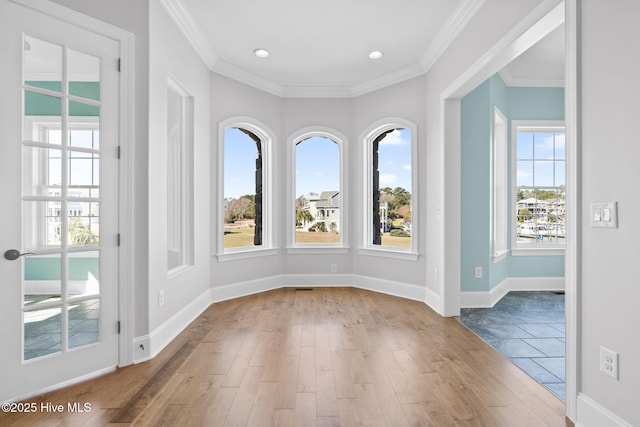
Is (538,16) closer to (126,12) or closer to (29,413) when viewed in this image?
(126,12)

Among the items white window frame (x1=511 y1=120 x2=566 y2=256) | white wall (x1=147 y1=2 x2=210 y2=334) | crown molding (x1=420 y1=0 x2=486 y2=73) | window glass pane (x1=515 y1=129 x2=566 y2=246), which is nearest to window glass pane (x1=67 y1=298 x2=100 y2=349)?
white wall (x1=147 y1=2 x2=210 y2=334)

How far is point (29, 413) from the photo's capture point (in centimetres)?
203

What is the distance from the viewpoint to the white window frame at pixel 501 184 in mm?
4824

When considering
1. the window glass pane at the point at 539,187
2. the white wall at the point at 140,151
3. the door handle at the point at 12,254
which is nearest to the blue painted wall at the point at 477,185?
the window glass pane at the point at 539,187

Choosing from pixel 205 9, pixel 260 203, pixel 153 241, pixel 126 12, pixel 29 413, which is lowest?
pixel 29 413

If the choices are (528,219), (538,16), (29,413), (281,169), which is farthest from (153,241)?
(528,219)

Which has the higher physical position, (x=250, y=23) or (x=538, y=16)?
(x=250, y=23)

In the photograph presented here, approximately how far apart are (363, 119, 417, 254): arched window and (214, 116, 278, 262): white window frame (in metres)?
1.36

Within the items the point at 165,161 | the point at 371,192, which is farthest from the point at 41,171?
the point at 371,192

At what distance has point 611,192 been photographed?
1727 mm

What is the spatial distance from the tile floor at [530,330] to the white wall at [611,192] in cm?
63

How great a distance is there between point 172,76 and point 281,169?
2186 mm

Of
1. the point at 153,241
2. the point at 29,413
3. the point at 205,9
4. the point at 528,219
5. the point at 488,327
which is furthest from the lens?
the point at 528,219

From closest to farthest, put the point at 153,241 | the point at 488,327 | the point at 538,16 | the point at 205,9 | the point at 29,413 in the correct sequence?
1. the point at 29,413
2. the point at 538,16
3. the point at 153,241
4. the point at 205,9
5. the point at 488,327
